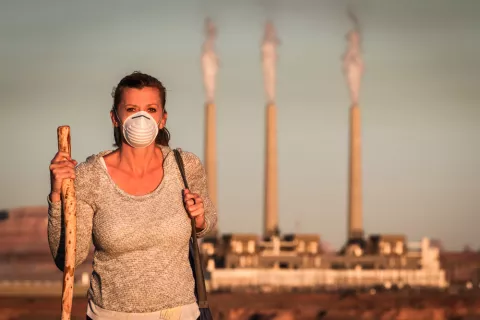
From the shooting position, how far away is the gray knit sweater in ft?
16.1

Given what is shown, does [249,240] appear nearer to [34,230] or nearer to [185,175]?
[34,230]

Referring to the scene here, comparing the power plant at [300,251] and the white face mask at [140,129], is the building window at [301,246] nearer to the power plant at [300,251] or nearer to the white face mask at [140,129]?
the power plant at [300,251]

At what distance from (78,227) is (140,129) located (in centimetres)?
38

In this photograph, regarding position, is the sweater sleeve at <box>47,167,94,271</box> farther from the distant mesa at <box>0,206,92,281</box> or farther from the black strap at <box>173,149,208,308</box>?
the distant mesa at <box>0,206,92,281</box>

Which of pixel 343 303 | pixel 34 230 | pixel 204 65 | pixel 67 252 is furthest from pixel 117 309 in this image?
pixel 34 230

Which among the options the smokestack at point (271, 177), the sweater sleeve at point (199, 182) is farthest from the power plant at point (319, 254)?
the sweater sleeve at point (199, 182)

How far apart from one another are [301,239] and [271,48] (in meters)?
10.3

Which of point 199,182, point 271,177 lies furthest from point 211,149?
point 199,182

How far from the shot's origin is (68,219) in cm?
486

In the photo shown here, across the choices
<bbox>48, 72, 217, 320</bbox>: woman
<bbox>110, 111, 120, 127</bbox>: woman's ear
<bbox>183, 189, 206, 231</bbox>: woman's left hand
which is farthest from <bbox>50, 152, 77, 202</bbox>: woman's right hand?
<bbox>183, 189, 206, 231</bbox>: woman's left hand

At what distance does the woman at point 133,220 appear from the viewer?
4895 mm

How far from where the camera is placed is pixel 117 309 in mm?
4906

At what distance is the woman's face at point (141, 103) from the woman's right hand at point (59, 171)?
0.77ft

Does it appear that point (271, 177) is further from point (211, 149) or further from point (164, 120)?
point (164, 120)
